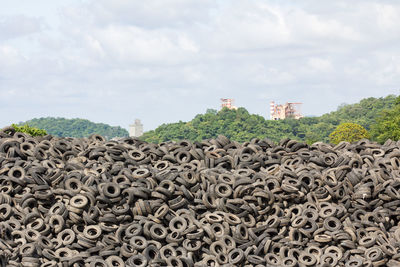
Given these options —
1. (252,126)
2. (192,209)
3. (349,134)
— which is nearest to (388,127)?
(349,134)

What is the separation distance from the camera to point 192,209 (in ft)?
54.0

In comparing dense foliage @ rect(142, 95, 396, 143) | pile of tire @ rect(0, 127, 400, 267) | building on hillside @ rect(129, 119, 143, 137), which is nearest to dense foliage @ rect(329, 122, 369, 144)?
dense foliage @ rect(142, 95, 396, 143)

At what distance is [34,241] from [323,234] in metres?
8.22

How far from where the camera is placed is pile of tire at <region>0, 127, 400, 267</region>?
15141mm

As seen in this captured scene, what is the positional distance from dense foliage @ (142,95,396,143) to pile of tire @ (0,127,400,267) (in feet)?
329

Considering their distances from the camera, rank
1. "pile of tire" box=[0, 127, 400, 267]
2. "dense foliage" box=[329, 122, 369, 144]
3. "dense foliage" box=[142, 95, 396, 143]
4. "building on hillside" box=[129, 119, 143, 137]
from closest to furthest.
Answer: "pile of tire" box=[0, 127, 400, 267] < "dense foliage" box=[329, 122, 369, 144] < "dense foliage" box=[142, 95, 396, 143] < "building on hillside" box=[129, 119, 143, 137]

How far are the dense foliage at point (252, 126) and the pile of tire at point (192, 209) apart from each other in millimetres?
100214

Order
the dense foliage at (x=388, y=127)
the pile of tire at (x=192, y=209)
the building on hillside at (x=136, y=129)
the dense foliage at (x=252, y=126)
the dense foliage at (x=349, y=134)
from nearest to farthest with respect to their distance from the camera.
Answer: the pile of tire at (x=192, y=209) < the dense foliage at (x=388, y=127) < the dense foliage at (x=349, y=134) < the dense foliage at (x=252, y=126) < the building on hillside at (x=136, y=129)

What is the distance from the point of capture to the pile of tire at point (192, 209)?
15141 millimetres

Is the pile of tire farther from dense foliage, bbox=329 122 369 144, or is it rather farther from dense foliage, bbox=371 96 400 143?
dense foliage, bbox=329 122 369 144

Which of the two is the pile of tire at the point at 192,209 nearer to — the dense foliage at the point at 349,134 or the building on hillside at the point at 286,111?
the dense foliage at the point at 349,134

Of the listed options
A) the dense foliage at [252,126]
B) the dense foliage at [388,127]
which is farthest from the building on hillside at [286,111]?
the dense foliage at [388,127]

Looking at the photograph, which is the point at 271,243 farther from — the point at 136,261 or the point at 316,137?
the point at 316,137

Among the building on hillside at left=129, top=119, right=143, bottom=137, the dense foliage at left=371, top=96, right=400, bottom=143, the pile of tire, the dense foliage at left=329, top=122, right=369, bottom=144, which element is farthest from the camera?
the building on hillside at left=129, top=119, right=143, bottom=137
